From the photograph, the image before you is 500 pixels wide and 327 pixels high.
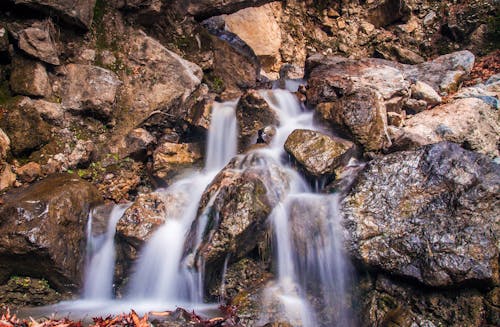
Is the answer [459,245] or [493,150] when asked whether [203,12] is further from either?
[459,245]

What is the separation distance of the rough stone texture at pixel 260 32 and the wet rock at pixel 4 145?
27.8 ft

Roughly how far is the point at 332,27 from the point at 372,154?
29.4ft

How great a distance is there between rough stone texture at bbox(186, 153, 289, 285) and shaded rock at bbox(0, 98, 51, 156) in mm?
3358

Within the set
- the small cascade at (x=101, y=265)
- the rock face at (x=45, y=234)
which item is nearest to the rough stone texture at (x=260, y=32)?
the small cascade at (x=101, y=265)

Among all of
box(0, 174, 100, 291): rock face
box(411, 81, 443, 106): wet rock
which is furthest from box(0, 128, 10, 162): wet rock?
box(411, 81, 443, 106): wet rock

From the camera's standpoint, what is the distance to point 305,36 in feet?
46.0

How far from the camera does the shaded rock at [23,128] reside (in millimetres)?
6117

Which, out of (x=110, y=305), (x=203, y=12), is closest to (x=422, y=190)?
(x=110, y=305)

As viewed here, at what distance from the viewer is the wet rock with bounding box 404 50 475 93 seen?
936 centimetres

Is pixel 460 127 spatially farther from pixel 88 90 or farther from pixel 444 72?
pixel 88 90

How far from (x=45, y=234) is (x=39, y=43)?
157 inches

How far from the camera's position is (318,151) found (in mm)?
6207

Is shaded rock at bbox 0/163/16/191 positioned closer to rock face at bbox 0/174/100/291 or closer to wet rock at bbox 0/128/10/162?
wet rock at bbox 0/128/10/162

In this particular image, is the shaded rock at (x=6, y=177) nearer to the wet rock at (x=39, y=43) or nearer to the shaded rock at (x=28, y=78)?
the shaded rock at (x=28, y=78)
